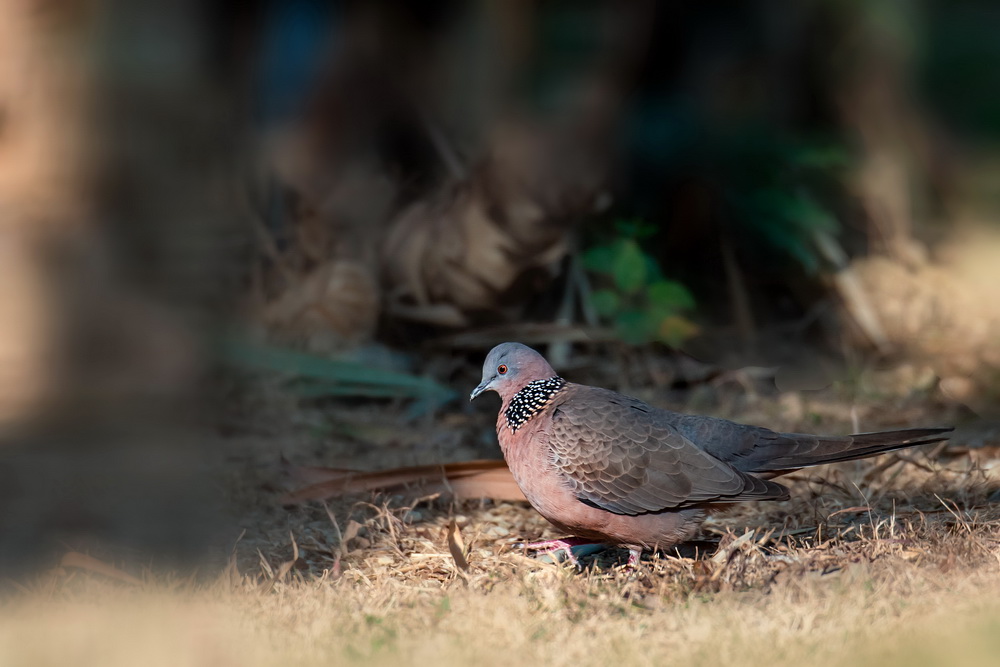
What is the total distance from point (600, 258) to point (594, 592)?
3.18 meters

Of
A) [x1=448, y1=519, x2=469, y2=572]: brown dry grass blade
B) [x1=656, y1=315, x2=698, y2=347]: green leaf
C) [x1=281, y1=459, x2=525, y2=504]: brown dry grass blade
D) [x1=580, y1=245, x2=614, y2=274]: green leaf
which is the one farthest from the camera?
[x1=580, y1=245, x2=614, y2=274]: green leaf

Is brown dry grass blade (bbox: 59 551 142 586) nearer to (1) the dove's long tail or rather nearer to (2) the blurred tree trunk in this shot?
(2) the blurred tree trunk

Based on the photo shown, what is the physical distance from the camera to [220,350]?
9.64 feet

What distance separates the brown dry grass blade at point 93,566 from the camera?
2.65 m

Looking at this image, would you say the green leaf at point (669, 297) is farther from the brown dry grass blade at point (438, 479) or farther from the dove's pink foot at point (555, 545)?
the dove's pink foot at point (555, 545)

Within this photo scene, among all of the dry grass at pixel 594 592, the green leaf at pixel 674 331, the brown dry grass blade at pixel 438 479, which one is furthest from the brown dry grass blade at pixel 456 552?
the green leaf at pixel 674 331

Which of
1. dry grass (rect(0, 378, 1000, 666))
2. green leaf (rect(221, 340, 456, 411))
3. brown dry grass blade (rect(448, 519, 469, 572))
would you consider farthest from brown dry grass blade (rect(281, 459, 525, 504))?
green leaf (rect(221, 340, 456, 411))

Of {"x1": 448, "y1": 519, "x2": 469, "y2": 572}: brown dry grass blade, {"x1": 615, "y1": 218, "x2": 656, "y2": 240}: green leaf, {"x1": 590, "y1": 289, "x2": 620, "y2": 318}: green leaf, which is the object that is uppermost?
{"x1": 615, "y1": 218, "x2": 656, "y2": 240}: green leaf

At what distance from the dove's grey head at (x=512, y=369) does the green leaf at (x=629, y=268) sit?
6.91 ft

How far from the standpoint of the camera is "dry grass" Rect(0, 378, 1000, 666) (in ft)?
7.55

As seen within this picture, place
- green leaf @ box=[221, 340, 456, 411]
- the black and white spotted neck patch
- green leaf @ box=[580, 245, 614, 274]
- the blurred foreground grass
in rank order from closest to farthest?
the blurred foreground grass, the black and white spotted neck patch, green leaf @ box=[221, 340, 456, 411], green leaf @ box=[580, 245, 614, 274]

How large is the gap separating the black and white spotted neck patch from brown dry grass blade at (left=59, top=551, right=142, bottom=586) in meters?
1.34

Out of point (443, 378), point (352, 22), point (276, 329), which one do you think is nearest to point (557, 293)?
point (443, 378)

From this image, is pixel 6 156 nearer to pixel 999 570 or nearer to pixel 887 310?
Result: pixel 999 570
